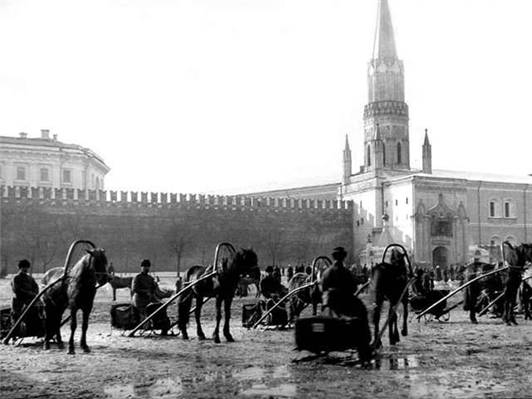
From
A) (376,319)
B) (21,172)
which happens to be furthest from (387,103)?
(376,319)

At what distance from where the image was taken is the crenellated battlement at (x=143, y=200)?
45094 mm

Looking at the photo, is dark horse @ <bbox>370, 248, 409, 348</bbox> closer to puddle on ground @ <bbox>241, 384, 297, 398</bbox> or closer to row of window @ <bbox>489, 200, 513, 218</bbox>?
puddle on ground @ <bbox>241, 384, 297, 398</bbox>

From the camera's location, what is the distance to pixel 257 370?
891 centimetres

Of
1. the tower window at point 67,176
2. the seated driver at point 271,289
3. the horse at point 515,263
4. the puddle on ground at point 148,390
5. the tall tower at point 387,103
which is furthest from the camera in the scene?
the tower window at point 67,176

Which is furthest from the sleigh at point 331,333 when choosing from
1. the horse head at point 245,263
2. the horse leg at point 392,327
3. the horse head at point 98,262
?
the horse head at point 98,262

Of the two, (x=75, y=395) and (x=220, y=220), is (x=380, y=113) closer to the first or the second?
(x=220, y=220)

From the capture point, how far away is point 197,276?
13.0 metres

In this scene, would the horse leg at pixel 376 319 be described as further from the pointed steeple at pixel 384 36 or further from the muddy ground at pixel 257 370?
the pointed steeple at pixel 384 36

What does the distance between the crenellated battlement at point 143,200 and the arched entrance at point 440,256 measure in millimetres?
7999

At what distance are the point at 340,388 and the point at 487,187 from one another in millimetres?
54216

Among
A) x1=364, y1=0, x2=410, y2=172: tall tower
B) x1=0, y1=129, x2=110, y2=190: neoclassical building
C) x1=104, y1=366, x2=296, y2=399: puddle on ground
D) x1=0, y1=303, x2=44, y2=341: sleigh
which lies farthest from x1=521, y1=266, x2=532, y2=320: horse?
x1=0, y1=129, x2=110, y2=190: neoclassical building

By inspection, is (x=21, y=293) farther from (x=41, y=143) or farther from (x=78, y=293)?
(x=41, y=143)

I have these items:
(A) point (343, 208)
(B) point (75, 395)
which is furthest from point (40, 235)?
(B) point (75, 395)

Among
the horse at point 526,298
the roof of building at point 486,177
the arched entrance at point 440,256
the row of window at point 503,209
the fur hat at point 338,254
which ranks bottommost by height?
the arched entrance at point 440,256
